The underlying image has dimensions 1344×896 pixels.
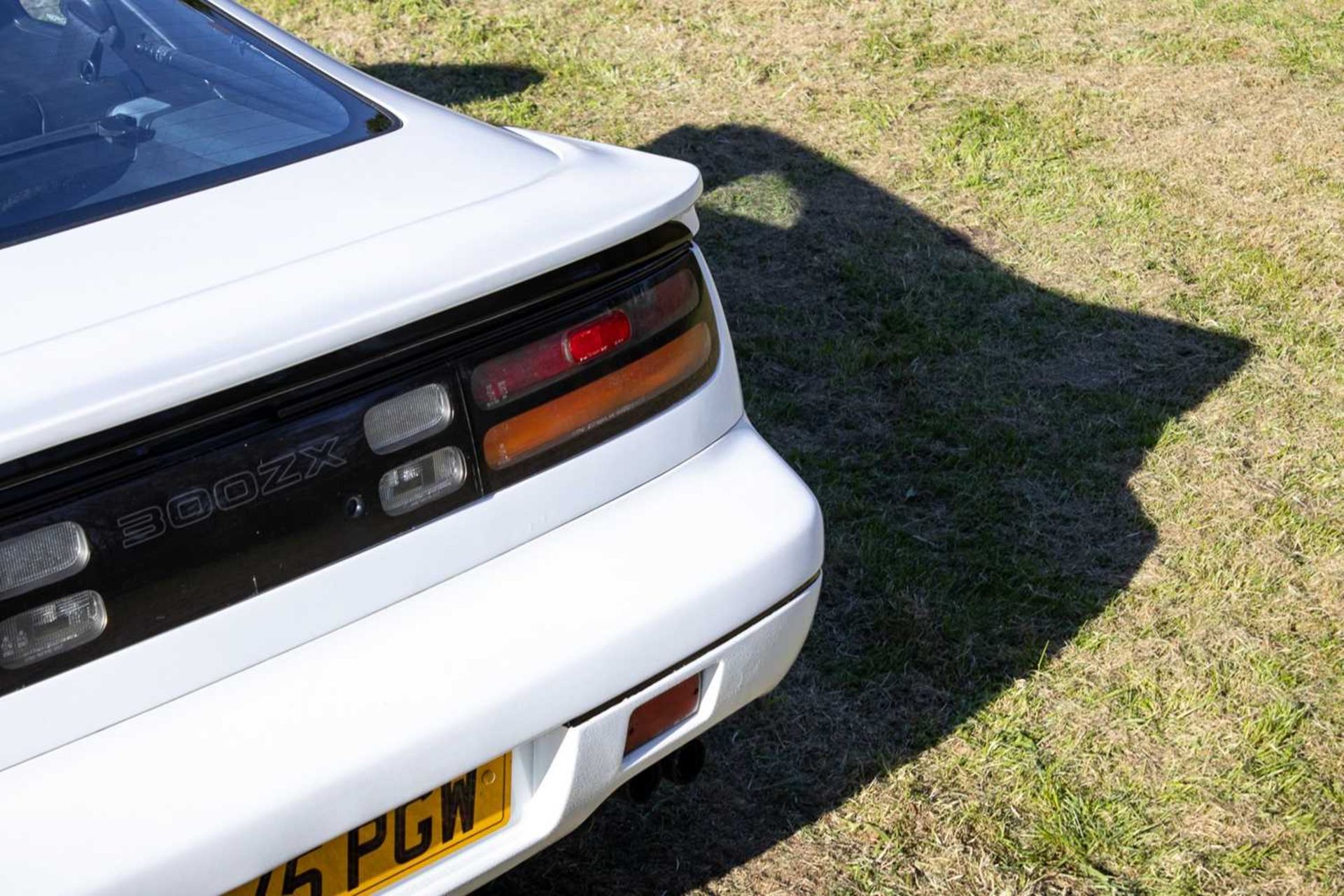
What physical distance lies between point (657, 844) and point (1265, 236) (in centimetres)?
329

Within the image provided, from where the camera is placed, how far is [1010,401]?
148 inches

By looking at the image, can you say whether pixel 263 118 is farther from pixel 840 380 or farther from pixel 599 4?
pixel 599 4

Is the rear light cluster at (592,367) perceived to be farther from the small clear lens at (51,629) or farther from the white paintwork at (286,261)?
the small clear lens at (51,629)

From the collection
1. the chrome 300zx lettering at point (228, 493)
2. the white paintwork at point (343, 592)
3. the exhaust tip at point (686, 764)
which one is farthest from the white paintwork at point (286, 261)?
→ the exhaust tip at point (686, 764)

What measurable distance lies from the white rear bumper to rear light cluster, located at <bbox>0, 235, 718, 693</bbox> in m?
0.11

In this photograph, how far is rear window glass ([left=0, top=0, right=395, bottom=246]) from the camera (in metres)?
1.87

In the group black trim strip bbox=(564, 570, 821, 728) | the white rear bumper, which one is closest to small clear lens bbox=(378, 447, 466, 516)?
the white rear bumper

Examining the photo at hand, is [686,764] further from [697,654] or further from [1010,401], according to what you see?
[1010,401]

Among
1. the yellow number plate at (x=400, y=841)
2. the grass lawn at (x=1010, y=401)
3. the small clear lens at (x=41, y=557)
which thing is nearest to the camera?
the small clear lens at (x=41, y=557)

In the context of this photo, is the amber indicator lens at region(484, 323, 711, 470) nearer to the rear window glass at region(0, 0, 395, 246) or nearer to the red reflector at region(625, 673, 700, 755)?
the red reflector at region(625, 673, 700, 755)

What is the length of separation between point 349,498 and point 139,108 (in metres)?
0.87

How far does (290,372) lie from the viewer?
1548 mm

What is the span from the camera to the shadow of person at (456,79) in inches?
226

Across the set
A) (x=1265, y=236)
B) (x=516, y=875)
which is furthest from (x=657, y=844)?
(x=1265, y=236)
